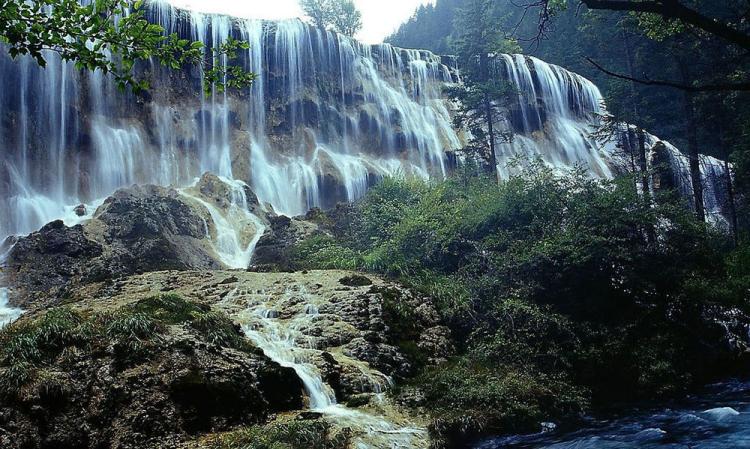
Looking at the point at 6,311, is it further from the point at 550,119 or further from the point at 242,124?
the point at 550,119

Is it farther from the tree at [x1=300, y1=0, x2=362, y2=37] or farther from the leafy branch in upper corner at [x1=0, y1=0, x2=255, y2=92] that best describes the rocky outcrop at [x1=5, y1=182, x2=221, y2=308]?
the tree at [x1=300, y1=0, x2=362, y2=37]

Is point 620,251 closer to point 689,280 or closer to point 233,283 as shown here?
point 689,280

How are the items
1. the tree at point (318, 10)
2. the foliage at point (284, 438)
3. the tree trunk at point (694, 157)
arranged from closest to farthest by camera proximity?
the foliage at point (284, 438), the tree trunk at point (694, 157), the tree at point (318, 10)

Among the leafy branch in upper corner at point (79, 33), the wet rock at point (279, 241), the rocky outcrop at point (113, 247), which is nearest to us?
the leafy branch in upper corner at point (79, 33)

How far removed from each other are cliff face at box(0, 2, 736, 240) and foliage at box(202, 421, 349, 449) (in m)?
15.5

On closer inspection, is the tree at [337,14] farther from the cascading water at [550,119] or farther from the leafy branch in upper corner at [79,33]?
the leafy branch in upper corner at [79,33]

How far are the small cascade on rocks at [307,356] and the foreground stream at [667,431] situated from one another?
4.68 ft

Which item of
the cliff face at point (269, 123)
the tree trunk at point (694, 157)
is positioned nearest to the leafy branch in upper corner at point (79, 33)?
the cliff face at point (269, 123)

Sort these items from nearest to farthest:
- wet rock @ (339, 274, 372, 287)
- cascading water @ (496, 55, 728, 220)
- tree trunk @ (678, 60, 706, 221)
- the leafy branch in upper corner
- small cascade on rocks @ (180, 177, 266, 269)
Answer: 1. the leafy branch in upper corner
2. wet rock @ (339, 274, 372, 287)
3. tree trunk @ (678, 60, 706, 221)
4. small cascade on rocks @ (180, 177, 266, 269)
5. cascading water @ (496, 55, 728, 220)

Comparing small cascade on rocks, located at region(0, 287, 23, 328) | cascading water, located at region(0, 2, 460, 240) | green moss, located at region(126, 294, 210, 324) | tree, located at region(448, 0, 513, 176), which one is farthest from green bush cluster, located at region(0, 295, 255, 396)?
tree, located at region(448, 0, 513, 176)

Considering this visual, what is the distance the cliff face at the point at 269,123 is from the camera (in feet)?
81.4

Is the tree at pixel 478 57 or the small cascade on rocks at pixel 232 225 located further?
the tree at pixel 478 57

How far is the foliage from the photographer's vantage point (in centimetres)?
692

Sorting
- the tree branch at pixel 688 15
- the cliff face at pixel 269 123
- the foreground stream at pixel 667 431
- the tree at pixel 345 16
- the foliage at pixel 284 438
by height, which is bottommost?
the foreground stream at pixel 667 431
